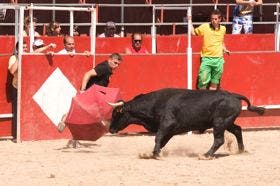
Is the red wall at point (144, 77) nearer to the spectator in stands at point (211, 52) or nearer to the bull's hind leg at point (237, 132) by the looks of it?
the spectator in stands at point (211, 52)

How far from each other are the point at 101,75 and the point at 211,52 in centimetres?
242

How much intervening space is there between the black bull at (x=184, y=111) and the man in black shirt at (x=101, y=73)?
794 millimetres

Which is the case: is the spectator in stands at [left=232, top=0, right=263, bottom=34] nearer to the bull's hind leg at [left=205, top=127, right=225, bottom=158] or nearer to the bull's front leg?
the bull's hind leg at [left=205, top=127, right=225, bottom=158]

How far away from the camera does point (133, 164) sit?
35.4 feet

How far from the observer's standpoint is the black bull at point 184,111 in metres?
11.4

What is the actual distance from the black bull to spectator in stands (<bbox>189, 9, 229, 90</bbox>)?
261cm

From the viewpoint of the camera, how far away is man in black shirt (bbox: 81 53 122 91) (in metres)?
12.1

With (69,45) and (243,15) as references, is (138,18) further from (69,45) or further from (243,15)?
(69,45)

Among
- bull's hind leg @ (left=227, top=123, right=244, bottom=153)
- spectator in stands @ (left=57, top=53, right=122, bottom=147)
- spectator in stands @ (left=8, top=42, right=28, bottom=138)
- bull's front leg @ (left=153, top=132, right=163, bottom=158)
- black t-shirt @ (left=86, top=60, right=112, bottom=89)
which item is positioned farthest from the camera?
spectator in stands @ (left=8, top=42, right=28, bottom=138)

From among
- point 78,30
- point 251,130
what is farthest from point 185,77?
point 78,30

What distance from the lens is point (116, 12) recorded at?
20.8 meters

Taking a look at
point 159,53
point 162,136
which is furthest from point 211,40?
point 162,136

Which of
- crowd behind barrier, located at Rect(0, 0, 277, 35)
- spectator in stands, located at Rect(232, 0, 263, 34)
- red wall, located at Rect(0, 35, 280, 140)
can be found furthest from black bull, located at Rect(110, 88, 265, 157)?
crowd behind barrier, located at Rect(0, 0, 277, 35)

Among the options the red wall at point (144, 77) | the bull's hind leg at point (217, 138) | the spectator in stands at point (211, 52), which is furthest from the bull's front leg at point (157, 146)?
the spectator in stands at point (211, 52)
